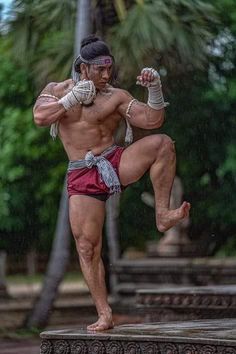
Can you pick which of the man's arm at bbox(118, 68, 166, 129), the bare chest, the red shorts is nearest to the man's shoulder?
the bare chest

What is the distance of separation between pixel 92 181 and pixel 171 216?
572 millimetres

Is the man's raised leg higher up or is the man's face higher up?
the man's face

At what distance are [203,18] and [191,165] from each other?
3487 mm

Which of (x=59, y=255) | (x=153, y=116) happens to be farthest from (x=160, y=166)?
(x=59, y=255)

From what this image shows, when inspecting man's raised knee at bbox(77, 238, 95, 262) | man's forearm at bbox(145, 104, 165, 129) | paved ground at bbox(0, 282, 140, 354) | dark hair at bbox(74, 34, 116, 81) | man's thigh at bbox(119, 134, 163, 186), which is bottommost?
paved ground at bbox(0, 282, 140, 354)

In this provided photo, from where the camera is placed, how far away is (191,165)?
847 inches

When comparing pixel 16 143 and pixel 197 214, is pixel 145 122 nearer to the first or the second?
Result: pixel 16 143

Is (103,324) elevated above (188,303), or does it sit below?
above

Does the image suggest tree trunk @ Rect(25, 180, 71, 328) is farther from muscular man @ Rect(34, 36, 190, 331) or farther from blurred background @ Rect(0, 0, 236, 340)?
muscular man @ Rect(34, 36, 190, 331)

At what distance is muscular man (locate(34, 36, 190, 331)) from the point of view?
6.95 metres

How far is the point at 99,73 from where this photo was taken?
23.2 feet

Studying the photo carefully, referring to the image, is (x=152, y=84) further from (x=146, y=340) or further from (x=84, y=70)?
(x=146, y=340)

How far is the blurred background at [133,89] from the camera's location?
57.9 feet

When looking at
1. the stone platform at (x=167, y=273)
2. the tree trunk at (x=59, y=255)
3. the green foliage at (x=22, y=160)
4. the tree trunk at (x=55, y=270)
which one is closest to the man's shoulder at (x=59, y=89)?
the tree trunk at (x=59, y=255)
